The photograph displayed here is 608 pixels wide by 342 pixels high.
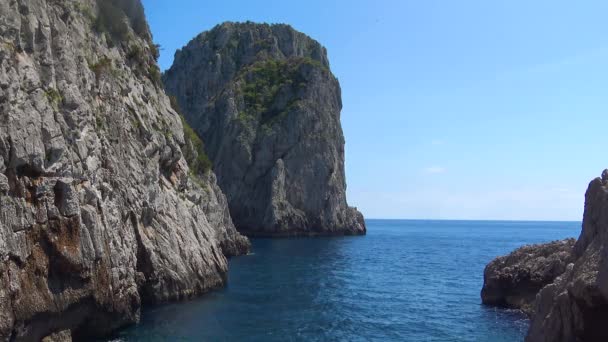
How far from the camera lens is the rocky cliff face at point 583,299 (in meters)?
18.2

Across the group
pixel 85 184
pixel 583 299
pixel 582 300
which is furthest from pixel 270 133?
pixel 583 299

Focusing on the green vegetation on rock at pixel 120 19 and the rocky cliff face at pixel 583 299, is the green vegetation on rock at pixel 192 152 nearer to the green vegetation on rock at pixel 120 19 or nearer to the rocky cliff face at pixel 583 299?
the green vegetation on rock at pixel 120 19

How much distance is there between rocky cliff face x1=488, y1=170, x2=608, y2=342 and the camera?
59.6 feet

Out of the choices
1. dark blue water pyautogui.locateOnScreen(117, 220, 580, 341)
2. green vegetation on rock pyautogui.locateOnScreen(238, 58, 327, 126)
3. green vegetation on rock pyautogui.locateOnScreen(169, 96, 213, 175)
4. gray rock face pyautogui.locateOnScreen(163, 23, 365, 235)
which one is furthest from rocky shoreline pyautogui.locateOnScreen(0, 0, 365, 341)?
green vegetation on rock pyautogui.locateOnScreen(238, 58, 327, 126)

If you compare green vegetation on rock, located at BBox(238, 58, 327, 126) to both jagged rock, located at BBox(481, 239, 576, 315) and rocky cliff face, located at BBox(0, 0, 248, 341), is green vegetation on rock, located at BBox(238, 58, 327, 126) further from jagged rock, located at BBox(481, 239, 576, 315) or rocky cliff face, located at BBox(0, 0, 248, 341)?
jagged rock, located at BBox(481, 239, 576, 315)

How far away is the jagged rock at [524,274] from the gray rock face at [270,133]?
221 feet

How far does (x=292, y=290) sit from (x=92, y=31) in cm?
2681

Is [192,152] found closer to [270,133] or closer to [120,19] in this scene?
[120,19]

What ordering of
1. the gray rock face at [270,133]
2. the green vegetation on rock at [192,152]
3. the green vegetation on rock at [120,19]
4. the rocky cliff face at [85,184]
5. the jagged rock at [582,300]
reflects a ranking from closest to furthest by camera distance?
1. the jagged rock at [582,300]
2. the rocky cliff face at [85,184]
3. the green vegetation on rock at [120,19]
4. the green vegetation on rock at [192,152]
5. the gray rock face at [270,133]

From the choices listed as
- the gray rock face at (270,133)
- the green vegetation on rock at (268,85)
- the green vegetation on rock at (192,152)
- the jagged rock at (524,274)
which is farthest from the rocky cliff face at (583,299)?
the green vegetation on rock at (268,85)

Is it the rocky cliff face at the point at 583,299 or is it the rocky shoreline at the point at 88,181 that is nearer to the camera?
the rocky cliff face at the point at 583,299

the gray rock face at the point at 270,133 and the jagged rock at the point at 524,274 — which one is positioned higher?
the gray rock face at the point at 270,133

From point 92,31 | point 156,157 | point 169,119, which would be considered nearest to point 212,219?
point 169,119

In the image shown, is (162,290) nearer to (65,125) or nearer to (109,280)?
(109,280)
